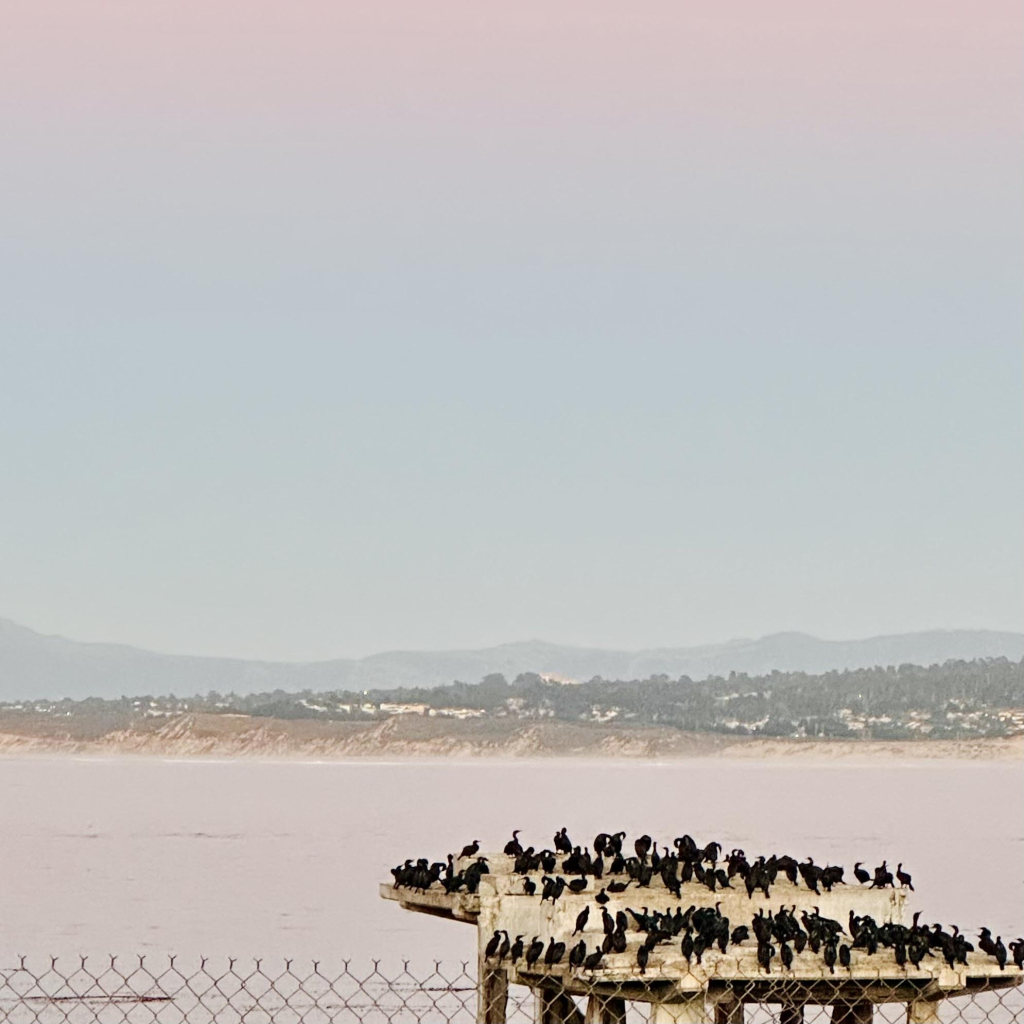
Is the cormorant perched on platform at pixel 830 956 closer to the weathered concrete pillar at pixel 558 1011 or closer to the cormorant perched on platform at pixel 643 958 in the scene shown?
the cormorant perched on platform at pixel 643 958

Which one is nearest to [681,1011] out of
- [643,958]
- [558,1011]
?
[643,958]

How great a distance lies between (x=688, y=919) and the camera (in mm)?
6605

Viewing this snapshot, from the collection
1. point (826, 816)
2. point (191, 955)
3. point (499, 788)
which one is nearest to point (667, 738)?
point (499, 788)

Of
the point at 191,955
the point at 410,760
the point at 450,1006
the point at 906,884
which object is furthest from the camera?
the point at 410,760

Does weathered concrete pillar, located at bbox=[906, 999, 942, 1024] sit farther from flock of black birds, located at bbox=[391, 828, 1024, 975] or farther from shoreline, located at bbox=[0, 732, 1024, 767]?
shoreline, located at bbox=[0, 732, 1024, 767]

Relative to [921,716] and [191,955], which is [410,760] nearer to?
[921,716]

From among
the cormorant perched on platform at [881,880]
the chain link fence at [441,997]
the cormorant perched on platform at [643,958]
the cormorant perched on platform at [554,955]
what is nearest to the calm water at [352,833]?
the chain link fence at [441,997]

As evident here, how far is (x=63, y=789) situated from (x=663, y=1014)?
207 feet

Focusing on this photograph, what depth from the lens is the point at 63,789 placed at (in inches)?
2648

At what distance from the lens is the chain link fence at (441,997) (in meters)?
6.42

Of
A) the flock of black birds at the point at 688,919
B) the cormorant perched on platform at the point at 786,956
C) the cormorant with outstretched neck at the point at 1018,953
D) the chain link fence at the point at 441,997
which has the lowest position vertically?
the chain link fence at the point at 441,997

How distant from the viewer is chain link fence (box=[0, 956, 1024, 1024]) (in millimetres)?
6422

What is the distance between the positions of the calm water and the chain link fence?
6.90 feet

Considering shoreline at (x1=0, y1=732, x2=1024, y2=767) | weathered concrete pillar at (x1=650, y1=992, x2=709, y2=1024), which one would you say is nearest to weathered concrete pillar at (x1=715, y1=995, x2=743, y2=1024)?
weathered concrete pillar at (x1=650, y1=992, x2=709, y2=1024)
